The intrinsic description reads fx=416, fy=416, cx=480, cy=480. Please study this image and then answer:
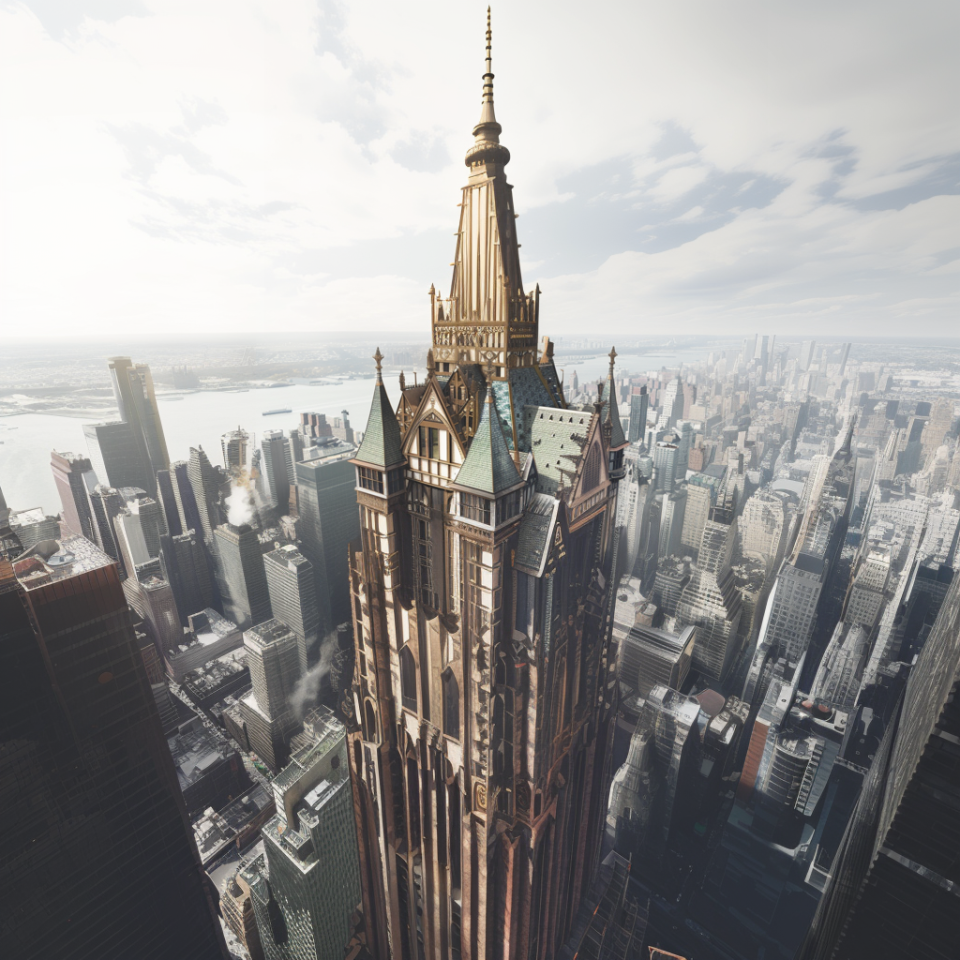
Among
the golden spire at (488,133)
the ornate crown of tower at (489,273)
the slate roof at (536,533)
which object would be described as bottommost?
the slate roof at (536,533)

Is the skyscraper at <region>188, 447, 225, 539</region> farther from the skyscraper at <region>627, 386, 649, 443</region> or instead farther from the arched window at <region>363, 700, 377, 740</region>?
the skyscraper at <region>627, 386, 649, 443</region>

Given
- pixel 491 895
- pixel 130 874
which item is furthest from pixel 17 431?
pixel 491 895

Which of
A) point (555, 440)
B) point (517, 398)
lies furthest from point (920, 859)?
point (517, 398)

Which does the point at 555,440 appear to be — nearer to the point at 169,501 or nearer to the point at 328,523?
the point at 328,523

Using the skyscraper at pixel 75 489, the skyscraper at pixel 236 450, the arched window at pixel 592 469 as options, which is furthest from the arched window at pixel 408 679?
the skyscraper at pixel 236 450

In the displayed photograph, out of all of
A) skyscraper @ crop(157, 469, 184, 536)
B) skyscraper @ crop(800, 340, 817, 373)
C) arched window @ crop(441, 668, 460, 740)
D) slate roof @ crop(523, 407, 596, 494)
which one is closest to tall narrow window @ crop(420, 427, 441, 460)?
slate roof @ crop(523, 407, 596, 494)

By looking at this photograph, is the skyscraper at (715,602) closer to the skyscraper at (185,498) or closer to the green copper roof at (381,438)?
the green copper roof at (381,438)
